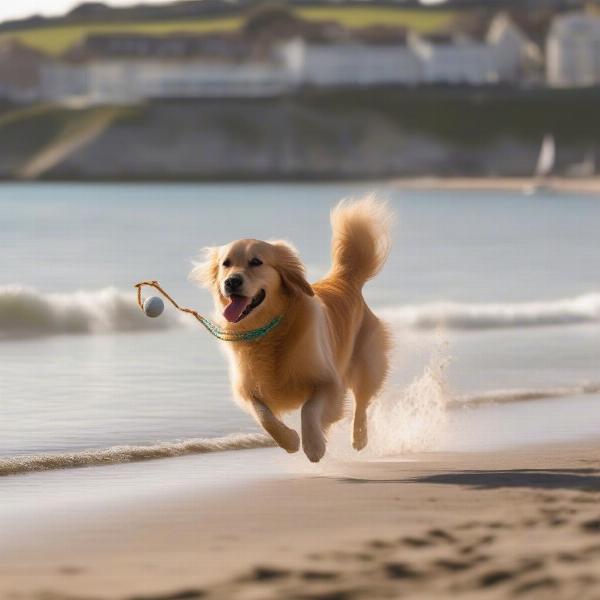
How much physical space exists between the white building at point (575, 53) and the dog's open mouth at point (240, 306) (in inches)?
5537

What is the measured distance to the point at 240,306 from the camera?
680cm

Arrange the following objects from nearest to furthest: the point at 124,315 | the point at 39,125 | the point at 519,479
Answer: the point at 519,479, the point at 124,315, the point at 39,125

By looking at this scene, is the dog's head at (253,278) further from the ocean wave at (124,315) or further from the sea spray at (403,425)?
the ocean wave at (124,315)

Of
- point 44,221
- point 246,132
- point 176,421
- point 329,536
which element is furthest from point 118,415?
point 246,132

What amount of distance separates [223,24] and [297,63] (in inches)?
498

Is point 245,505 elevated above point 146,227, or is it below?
below

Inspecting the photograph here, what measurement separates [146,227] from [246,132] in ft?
305

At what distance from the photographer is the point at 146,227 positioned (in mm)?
42625

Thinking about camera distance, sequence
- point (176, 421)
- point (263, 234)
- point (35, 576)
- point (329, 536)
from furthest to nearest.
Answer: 1. point (263, 234)
2. point (176, 421)
3. point (329, 536)
4. point (35, 576)

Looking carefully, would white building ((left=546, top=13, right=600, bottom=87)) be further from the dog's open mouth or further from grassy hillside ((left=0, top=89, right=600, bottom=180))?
the dog's open mouth

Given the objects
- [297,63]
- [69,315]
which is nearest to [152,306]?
[69,315]

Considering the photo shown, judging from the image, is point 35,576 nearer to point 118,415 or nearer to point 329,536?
point 329,536

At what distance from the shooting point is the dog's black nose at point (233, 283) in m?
6.63

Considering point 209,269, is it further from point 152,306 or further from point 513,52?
point 513,52
